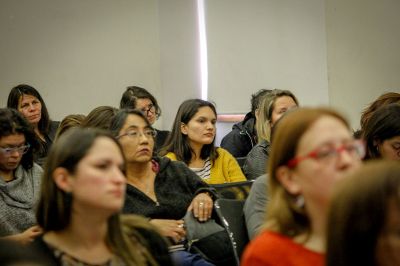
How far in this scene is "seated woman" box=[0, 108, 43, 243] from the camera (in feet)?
9.54

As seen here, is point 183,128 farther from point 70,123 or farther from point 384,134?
point 384,134

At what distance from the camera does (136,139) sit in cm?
300

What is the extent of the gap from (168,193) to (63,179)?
110cm

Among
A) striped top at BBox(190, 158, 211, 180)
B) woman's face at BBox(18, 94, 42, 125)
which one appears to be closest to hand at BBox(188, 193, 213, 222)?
striped top at BBox(190, 158, 211, 180)

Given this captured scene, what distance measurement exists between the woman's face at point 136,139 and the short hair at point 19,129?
1.50 ft

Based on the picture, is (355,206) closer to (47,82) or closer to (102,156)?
(102,156)

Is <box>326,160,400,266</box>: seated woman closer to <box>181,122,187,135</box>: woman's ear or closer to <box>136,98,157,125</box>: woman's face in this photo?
<box>181,122,187,135</box>: woman's ear

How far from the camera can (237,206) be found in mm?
2832

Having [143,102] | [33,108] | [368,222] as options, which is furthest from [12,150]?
[368,222]

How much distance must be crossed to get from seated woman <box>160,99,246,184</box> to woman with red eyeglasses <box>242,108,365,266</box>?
211 cm

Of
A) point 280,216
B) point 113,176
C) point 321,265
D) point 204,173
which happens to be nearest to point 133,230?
A: point 113,176

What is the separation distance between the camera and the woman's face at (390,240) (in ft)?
4.17

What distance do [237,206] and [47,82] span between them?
10.5 feet

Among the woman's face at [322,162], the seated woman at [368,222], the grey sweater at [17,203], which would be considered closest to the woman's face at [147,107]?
the grey sweater at [17,203]
